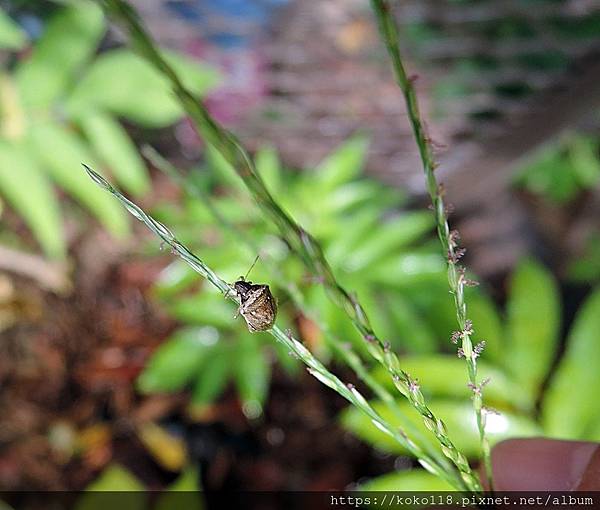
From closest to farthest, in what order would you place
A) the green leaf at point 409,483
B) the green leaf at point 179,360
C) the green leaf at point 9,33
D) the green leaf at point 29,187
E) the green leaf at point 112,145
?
the green leaf at point 9,33 → the green leaf at point 409,483 → the green leaf at point 29,187 → the green leaf at point 112,145 → the green leaf at point 179,360

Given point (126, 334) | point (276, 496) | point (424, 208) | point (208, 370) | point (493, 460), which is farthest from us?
point (424, 208)

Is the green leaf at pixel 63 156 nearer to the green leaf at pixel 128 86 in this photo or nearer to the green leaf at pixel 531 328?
the green leaf at pixel 128 86

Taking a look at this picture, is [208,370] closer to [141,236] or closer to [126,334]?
[126,334]

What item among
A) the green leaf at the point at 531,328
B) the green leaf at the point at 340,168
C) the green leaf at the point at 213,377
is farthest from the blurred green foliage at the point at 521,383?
the green leaf at the point at 340,168

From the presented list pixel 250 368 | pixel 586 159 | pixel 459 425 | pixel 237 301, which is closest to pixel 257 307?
pixel 237 301

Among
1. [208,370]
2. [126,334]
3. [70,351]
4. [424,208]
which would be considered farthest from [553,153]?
[70,351]

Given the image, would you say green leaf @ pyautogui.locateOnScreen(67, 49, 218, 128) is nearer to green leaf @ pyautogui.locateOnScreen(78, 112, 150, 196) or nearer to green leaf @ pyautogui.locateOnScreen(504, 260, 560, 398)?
green leaf @ pyautogui.locateOnScreen(78, 112, 150, 196)
